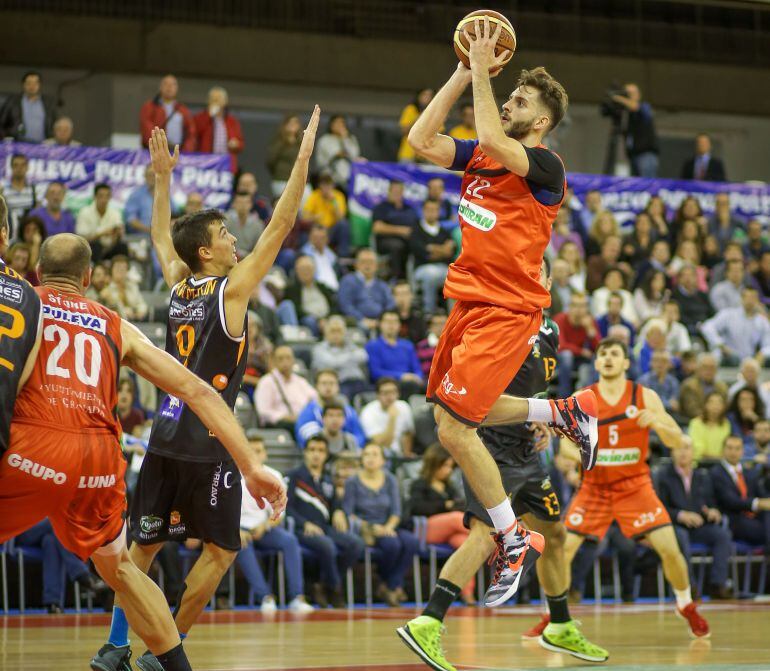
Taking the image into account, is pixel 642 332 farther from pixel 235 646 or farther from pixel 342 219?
pixel 235 646

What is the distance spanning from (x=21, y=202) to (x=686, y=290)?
867 cm

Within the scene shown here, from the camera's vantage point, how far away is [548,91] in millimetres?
6109

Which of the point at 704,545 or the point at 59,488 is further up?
the point at 59,488

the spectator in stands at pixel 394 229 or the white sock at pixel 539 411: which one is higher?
the spectator in stands at pixel 394 229

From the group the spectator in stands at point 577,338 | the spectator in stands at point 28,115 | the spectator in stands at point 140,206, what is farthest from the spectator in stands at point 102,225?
the spectator in stands at point 577,338

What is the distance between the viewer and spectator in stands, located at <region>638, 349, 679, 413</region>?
14836 millimetres

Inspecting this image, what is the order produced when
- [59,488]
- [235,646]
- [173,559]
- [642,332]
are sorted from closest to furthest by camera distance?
[59,488] → [235,646] → [173,559] → [642,332]

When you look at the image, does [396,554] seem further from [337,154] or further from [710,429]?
[337,154]

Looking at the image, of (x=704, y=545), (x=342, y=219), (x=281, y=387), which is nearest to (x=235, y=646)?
(x=281, y=387)

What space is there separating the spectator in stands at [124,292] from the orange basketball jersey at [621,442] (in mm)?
5822

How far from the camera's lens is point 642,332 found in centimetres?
1570

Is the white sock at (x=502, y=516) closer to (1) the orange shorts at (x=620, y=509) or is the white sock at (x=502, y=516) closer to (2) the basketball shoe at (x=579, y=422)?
(2) the basketball shoe at (x=579, y=422)

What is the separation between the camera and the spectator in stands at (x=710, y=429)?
46.5ft

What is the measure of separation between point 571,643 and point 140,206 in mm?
9523
